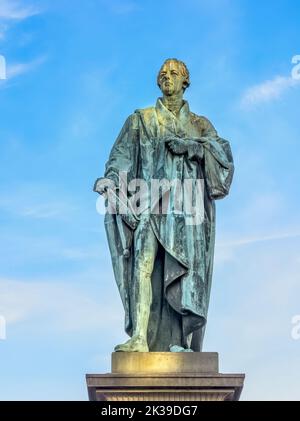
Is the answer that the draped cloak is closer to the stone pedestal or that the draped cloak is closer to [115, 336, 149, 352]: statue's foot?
[115, 336, 149, 352]: statue's foot

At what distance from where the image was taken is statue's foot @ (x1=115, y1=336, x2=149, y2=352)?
14711mm

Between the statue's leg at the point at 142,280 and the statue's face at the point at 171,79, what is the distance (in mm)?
2200

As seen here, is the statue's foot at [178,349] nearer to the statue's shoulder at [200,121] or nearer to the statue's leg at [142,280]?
the statue's leg at [142,280]

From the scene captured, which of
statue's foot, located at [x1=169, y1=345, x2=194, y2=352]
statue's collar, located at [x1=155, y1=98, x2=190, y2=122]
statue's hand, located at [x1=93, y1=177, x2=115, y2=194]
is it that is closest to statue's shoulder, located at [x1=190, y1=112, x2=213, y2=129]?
statue's collar, located at [x1=155, y1=98, x2=190, y2=122]

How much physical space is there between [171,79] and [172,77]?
4cm

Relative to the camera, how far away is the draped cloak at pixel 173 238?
601 inches

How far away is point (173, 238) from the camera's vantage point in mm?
15391

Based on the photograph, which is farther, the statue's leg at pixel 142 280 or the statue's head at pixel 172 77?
the statue's head at pixel 172 77

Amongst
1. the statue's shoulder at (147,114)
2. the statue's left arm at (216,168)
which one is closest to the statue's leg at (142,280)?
the statue's left arm at (216,168)

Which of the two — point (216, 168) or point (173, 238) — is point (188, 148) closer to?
point (216, 168)
